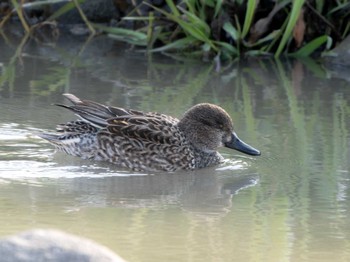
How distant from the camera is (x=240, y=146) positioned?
8.64m

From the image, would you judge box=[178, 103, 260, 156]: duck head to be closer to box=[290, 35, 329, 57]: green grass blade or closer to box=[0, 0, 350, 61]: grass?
box=[0, 0, 350, 61]: grass

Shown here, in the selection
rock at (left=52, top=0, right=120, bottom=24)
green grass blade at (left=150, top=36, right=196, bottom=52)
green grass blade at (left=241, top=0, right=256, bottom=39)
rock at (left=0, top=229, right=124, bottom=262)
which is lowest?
rock at (left=0, top=229, right=124, bottom=262)

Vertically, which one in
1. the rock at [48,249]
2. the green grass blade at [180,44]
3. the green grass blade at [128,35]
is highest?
the green grass blade at [128,35]

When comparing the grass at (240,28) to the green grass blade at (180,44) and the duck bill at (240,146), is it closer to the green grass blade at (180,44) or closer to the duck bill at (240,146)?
the green grass blade at (180,44)

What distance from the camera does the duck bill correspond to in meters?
8.50

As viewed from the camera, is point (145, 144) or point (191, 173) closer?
point (191, 173)

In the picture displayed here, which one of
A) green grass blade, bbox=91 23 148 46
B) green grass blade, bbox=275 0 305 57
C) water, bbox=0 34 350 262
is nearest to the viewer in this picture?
water, bbox=0 34 350 262

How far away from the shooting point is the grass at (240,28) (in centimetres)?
1182

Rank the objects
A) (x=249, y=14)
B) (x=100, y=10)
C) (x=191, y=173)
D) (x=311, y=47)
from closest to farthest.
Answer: (x=191, y=173)
(x=249, y=14)
(x=311, y=47)
(x=100, y=10)

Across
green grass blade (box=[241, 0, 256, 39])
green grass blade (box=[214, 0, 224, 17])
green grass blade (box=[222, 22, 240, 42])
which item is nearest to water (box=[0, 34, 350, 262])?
green grass blade (box=[222, 22, 240, 42])

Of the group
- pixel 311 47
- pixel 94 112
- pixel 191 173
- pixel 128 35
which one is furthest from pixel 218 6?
pixel 191 173

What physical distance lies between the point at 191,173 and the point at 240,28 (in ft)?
12.2

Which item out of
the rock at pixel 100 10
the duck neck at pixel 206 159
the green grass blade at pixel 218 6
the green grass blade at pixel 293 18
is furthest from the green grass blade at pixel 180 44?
the duck neck at pixel 206 159

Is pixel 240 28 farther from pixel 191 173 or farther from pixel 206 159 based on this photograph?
pixel 191 173
